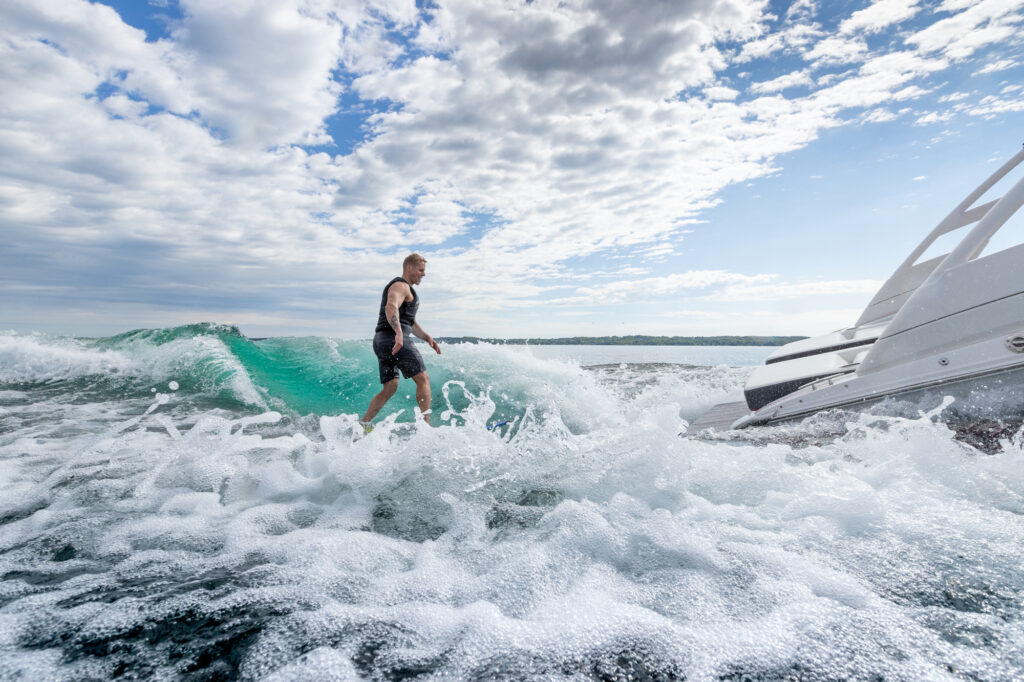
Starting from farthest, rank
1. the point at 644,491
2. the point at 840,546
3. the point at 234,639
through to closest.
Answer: the point at 644,491 → the point at 840,546 → the point at 234,639

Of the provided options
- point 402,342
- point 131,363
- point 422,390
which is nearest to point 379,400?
point 422,390

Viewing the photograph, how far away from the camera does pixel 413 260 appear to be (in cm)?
639

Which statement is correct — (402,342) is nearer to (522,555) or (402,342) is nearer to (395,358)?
(395,358)

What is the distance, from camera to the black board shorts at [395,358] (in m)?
6.16

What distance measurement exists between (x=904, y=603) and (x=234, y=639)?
2220mm

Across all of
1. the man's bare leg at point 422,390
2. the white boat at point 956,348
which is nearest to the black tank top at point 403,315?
the man's bare leg at point 422,390

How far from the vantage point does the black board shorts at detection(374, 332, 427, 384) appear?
6164 millimetres

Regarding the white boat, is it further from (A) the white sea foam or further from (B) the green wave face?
(A) the white sea foam

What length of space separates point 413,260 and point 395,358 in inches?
51.3

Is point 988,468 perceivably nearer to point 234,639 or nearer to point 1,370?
point 234,639

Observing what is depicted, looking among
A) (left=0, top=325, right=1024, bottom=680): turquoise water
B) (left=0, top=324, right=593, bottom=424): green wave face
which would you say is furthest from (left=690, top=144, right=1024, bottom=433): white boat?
(left=0, top=324, right=593, bottom=424): green wave face

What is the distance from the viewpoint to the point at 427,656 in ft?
4.91

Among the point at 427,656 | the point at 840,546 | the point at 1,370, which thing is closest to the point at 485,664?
the point at 427,656

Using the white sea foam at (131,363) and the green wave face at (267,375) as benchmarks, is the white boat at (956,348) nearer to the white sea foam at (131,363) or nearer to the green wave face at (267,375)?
the green wave face at (267,375)
